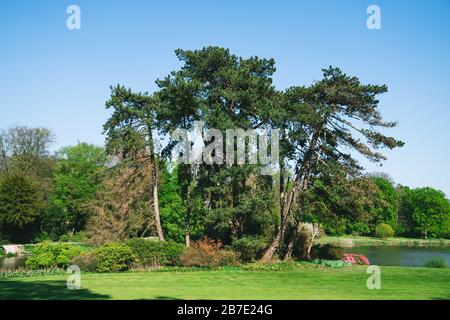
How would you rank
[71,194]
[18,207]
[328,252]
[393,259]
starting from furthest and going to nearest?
[71,194] < [18,207] < [393,259] < [328,252]

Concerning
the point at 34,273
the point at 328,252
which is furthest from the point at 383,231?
the point at 34,273

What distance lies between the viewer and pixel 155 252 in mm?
23297

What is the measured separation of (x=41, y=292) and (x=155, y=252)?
34.1 ft

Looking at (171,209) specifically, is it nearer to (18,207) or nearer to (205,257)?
(18,207)

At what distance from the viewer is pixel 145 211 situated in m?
28.9

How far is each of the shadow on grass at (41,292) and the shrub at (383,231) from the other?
58.9 meters

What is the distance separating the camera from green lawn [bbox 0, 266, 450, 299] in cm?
1293

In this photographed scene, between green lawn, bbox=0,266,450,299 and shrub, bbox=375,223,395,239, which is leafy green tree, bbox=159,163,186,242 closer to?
green lawn, bbox=0,266,450,299

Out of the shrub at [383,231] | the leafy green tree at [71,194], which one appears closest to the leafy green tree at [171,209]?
the leafy green tree at [71,194]

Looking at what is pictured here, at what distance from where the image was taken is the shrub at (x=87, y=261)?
2178 centimetres

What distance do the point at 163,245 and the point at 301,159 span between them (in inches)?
387

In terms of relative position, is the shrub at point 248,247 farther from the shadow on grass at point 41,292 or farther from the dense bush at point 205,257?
the shadow on grass at point 41,292

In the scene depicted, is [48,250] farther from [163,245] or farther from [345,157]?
[345,157]
